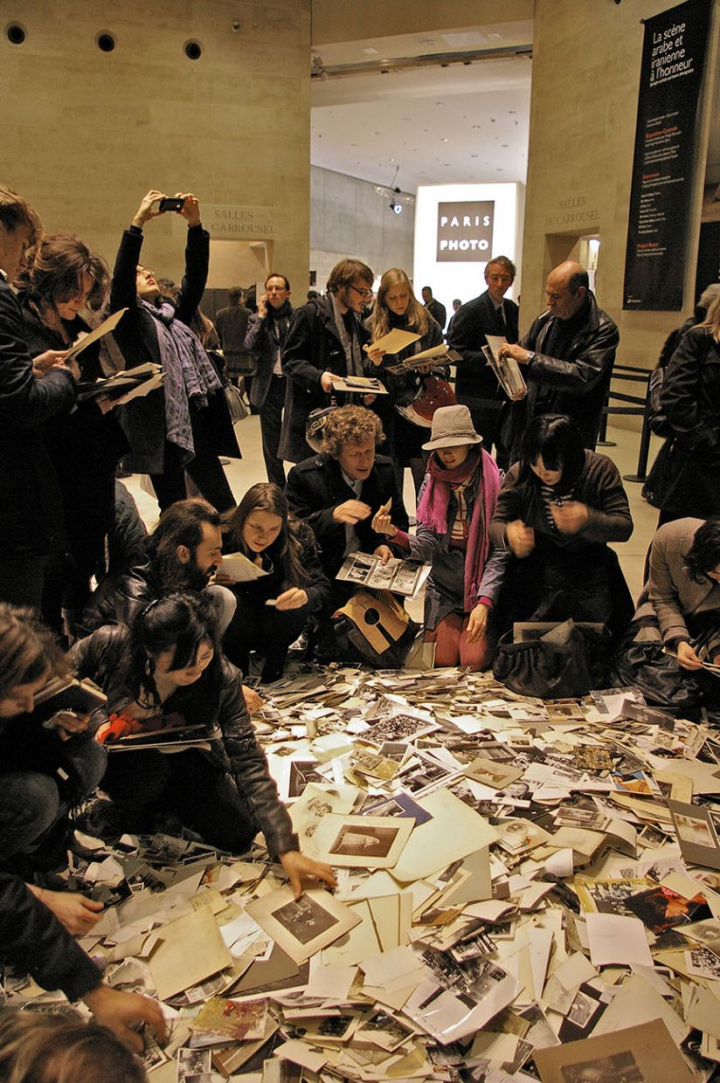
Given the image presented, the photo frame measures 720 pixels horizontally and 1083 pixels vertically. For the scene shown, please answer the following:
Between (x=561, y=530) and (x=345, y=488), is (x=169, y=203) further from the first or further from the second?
(x=561, y=530)

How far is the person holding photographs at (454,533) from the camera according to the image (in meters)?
3.83

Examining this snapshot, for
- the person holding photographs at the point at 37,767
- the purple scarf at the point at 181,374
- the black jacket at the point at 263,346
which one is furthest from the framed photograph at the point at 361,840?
the black jacket at the point at 263,346

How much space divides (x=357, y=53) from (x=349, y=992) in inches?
489

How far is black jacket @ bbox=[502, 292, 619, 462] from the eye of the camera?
13.9ft

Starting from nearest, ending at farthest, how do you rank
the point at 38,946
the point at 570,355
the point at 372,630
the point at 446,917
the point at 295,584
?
the point at 38,946, the point at 446,917, the point at 295,584, the point at 372,630, the point at 570,355

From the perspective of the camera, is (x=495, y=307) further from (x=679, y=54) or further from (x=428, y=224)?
(x=428, y=224)

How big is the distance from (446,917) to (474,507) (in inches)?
82.0

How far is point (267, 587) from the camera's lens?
3613mm

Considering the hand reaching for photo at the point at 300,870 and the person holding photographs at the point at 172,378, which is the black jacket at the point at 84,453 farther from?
the hand reaching for photo at the point at 300,870

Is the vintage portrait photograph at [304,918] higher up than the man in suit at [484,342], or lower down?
lower down

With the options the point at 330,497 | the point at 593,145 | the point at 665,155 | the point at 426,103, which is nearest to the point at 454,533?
the point at 330,497

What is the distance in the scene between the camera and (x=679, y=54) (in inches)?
342

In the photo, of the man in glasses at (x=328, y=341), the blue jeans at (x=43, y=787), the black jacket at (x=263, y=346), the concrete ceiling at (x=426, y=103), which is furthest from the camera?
the concrete ceiling at (x=426, y=103)

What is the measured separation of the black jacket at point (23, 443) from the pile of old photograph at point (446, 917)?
3.10 feet
